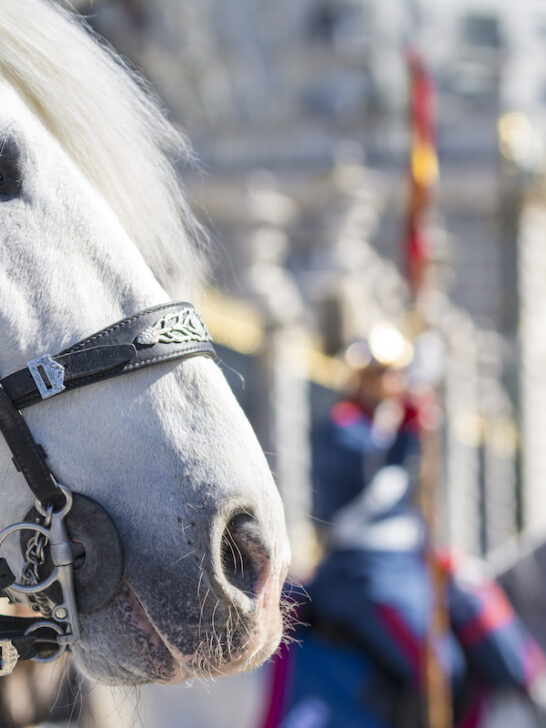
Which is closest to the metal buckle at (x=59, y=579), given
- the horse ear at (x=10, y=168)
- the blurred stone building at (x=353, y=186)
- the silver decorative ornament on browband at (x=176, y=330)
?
the silver decorative ornament on browband at (x=176, y=330)

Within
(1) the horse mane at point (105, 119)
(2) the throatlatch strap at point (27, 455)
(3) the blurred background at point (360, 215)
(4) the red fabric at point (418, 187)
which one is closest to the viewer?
(2) the throatlatch strap at point (27, 455)

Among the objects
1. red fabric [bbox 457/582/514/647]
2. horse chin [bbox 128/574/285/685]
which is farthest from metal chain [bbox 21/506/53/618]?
red fabric [bbox 457/582/514/647]

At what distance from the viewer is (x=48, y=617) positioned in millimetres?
1319

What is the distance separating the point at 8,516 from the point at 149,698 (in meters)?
2.00

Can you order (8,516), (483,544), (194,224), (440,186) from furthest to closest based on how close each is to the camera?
(440,186)
(483,544)
(194,224)
(8,516)

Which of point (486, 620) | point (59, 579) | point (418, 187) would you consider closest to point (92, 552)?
point (59, 579)

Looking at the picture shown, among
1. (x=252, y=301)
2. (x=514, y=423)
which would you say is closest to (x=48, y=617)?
(x=252, y=301)

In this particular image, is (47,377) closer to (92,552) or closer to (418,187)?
(92,552)

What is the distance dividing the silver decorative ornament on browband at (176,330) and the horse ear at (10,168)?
271mm

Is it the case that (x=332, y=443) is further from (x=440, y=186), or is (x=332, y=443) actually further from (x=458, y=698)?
(x=440, y=186)

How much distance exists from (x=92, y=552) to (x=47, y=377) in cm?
24

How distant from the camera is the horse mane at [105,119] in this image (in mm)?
1436

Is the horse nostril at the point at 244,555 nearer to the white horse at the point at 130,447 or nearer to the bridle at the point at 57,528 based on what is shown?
the white horse at the point at 130,447

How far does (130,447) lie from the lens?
130 cm
